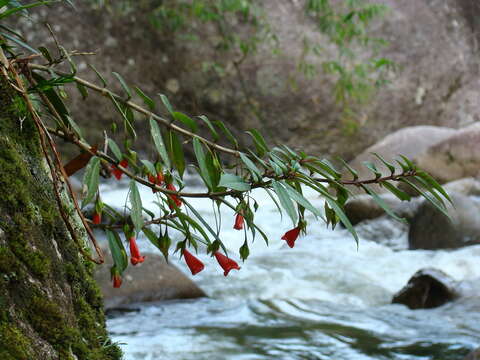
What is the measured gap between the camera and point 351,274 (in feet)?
11.8

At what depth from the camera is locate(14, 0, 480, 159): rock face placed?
6.66 m

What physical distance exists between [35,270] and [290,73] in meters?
6.54

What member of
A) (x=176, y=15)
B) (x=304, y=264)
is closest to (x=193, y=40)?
(x=176, y=15)

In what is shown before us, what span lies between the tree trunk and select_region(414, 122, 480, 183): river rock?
16.0 feet

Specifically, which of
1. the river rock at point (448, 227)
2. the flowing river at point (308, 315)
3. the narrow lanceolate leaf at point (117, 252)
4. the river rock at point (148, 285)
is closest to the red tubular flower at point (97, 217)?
the narrow lanceolate leaf at point (117, 252)

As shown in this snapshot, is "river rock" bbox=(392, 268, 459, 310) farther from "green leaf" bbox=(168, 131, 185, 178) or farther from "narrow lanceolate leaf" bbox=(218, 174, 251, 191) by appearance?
"narrow lanceolate leaf" bbox=(218, 174, 251, 191)

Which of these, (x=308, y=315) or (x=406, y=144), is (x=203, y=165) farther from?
(x=406, y=144)

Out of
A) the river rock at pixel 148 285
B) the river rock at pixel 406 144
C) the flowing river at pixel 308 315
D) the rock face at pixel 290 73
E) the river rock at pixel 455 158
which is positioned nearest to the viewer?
the flowing river at pixel 308 315

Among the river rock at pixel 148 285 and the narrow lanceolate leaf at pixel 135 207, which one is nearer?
the narrow lanceolate leaf at pixel 135 207

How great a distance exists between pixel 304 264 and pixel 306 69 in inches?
140

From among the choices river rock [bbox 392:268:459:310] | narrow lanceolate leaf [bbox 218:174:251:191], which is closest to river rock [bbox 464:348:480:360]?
river rock [bbox 392:268:459:310]

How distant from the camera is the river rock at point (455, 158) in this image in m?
5.64

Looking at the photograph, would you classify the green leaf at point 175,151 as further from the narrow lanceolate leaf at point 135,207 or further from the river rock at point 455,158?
the river rock at point 455,158

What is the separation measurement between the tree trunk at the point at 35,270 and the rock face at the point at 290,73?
526 centimetres
